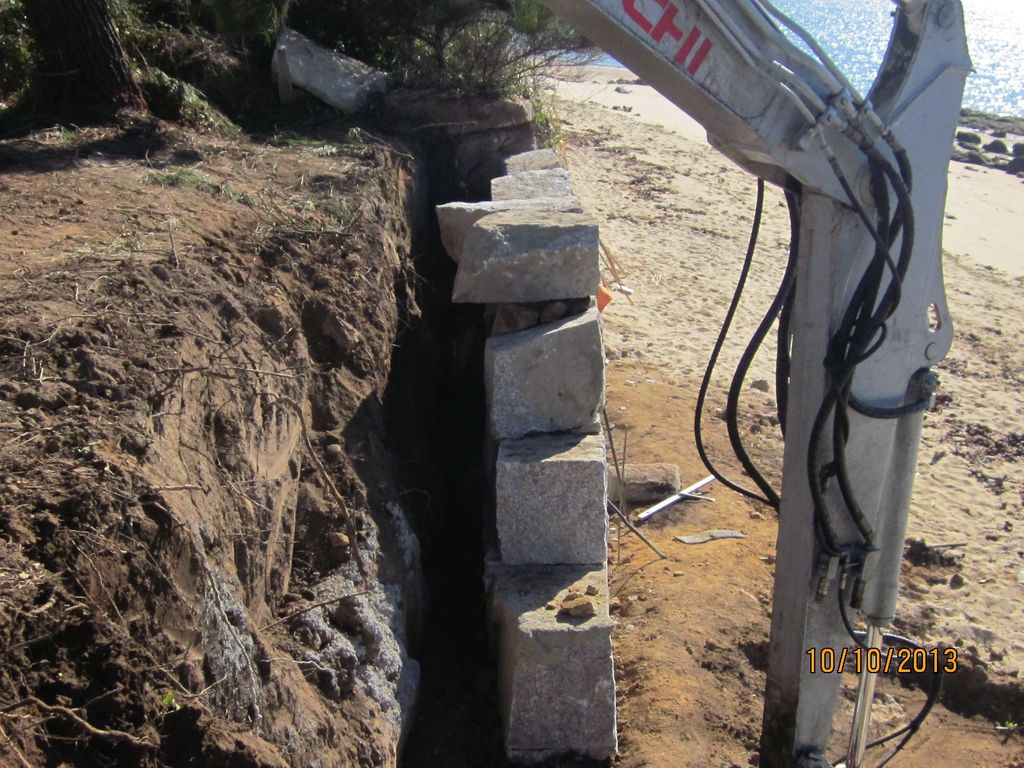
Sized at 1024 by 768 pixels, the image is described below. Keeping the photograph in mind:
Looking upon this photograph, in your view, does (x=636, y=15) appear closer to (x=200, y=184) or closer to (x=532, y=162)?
(x=200, y=184)

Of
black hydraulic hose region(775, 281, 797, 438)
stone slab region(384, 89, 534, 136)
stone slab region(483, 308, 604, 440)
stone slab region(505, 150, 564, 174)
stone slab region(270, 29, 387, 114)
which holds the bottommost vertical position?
stone slab region(483, 308, 604, 440)

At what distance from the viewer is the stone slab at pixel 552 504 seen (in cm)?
487

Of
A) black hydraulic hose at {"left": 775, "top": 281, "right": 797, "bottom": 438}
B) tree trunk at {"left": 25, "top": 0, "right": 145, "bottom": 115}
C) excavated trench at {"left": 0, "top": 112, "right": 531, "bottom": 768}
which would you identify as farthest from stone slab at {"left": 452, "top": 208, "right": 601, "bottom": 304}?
tree trunk at {"left": 25, "top": 0, "right": 145, "bottom": 115}

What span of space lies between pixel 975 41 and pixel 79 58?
61.3m

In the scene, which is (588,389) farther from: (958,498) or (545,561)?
(958,498)

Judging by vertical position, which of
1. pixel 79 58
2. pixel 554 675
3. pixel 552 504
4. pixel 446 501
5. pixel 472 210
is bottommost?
pixel 554 675

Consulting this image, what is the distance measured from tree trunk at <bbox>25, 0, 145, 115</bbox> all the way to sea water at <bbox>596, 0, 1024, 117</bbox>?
2441cm

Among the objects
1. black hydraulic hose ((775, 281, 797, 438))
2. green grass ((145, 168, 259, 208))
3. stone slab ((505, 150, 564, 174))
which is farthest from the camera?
stone slab ((505, 150, 564, 174))

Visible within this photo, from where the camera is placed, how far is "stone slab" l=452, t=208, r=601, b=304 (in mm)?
5383

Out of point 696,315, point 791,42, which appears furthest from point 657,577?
point 696,315

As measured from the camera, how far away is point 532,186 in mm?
7086

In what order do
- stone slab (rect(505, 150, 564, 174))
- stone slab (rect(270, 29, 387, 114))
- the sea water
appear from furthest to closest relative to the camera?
the sea water → stone slab (rect(270, 29, 387, 114)) → stone slab (rect(505, 150, 564, 174))

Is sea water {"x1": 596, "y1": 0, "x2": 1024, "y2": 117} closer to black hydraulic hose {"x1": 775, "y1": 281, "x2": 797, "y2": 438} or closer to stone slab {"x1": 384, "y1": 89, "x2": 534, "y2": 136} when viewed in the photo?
stone slab {"x1": 384, "y1": 89, "x2": 534, "y2": 136}

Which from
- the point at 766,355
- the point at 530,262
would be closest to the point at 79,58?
the point at 530,262
